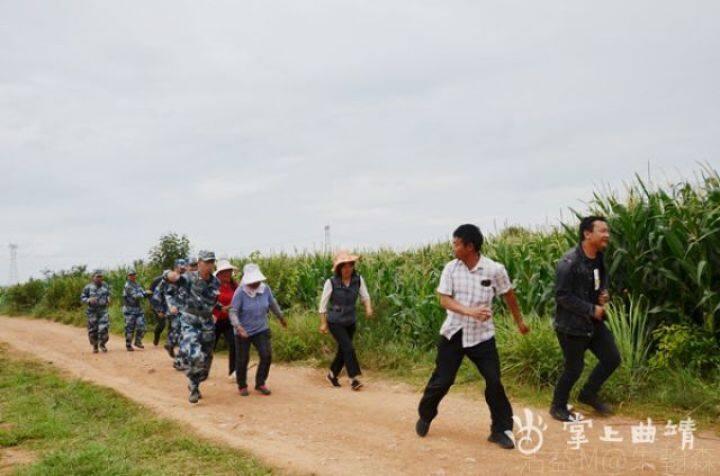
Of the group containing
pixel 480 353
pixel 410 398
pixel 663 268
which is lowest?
pixel 410 398

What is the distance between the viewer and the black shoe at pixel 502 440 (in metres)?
5.91

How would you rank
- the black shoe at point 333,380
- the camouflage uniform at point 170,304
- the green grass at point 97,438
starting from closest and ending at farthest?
the green grass at point 97,438 → the camouflage uniform at point 170,304 → the black shoe at point 333,380

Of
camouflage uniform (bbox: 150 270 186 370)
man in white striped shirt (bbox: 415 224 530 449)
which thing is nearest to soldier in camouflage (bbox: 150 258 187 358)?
camouflage uniform (bbox: 150 270 186 370)

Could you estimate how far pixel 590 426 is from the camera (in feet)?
21.5

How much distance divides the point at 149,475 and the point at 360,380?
15.5 ft

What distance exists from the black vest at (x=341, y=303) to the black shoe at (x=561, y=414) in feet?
11.3

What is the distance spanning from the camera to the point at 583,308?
251 inches

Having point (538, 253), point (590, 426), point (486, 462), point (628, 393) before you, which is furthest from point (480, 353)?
point (538, 253)

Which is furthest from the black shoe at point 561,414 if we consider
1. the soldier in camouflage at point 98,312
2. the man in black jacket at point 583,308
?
the soldier in camouflage at point 98,312

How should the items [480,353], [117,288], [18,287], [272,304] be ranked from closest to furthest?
1. [480,353]
2. [272,304]
3. [117,288]
4. [18,287]

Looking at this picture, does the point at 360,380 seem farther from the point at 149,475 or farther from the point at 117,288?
the point at 117,288

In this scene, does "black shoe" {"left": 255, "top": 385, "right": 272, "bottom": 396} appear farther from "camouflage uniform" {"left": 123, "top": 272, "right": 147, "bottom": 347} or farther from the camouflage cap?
"camouflage uniform" {"left": 123, "top": 272, "right": 147, "bottom": 347}

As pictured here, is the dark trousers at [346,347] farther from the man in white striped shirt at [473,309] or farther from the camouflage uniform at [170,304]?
the man in white striped shirt at [473,309]

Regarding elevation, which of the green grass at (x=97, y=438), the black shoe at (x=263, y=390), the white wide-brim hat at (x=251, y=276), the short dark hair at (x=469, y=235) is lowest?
the black shoe at (x=263, y=390)
